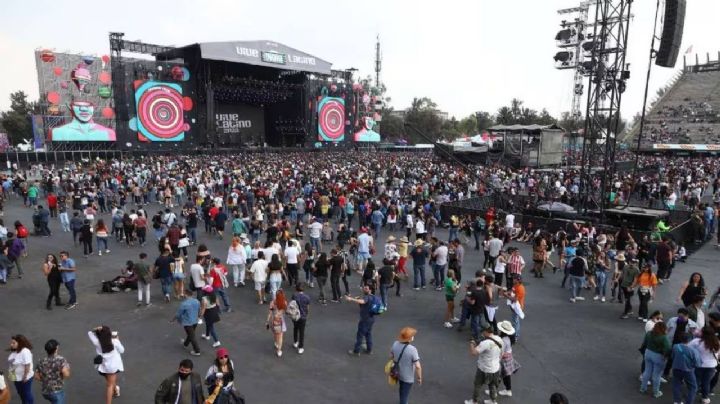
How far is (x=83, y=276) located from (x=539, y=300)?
10.4 metres

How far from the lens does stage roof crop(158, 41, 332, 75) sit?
37.5 metres

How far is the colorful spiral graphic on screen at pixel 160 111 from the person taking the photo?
115 feet

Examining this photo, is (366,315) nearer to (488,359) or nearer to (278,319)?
(278,319)

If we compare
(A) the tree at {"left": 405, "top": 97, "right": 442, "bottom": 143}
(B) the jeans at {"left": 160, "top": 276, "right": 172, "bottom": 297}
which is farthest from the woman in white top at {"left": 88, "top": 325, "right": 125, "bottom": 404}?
(A) the tree at {"left": 405, "top": 97, "right": 442, "bottom": 143}

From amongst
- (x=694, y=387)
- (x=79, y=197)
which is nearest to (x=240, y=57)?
(x=79, y=197)

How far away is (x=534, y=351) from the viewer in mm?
7230

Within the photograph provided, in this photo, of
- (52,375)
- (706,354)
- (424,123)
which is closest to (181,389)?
(52,375)

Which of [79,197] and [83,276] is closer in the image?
[83,276]

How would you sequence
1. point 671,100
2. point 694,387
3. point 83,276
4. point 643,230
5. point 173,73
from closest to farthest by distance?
point 694,387, point 83,276, point 643,230, point 173,73, point 671,100

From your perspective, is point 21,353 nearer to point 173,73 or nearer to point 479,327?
point 479,327

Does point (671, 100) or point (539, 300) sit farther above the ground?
point (671, 100)

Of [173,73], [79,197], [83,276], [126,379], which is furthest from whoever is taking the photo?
[173,73]

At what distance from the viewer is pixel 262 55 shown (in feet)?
135

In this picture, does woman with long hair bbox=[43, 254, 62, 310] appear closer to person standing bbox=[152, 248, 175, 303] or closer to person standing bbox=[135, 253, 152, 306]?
person standing bbox=[135, 253, 152, 306]
